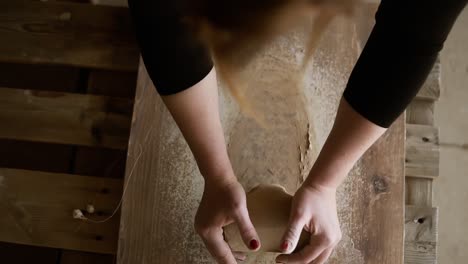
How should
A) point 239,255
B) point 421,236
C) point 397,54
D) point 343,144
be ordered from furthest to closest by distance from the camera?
point 421,236
point 239,255
point 343,144
point 397,54

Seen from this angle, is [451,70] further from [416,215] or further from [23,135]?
[23,135]

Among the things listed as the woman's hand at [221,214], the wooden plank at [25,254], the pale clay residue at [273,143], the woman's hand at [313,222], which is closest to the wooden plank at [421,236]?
the pale clay residue at [273,143]

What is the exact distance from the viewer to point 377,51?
22.2 inches

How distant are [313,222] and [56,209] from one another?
529 millimetres

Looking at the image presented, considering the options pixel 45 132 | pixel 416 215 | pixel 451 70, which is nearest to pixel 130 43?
pixel 45 132

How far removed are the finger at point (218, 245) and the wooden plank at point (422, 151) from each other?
0.45 metres

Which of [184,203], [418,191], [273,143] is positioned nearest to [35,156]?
[184,203]

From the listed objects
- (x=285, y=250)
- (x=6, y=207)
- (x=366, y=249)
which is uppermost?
(x=285, y=250)

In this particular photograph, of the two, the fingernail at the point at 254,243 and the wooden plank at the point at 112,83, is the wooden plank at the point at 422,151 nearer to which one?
the fingernail at the point at 254,243

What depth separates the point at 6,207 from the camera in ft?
3.19

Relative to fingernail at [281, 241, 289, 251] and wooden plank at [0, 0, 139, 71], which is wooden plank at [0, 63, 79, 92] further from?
fingernail at [281, 241, 289, 251]

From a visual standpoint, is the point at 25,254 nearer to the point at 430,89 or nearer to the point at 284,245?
the point at 284,245

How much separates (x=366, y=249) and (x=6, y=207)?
693mm

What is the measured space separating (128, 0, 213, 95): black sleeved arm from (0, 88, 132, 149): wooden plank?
0.40 m
